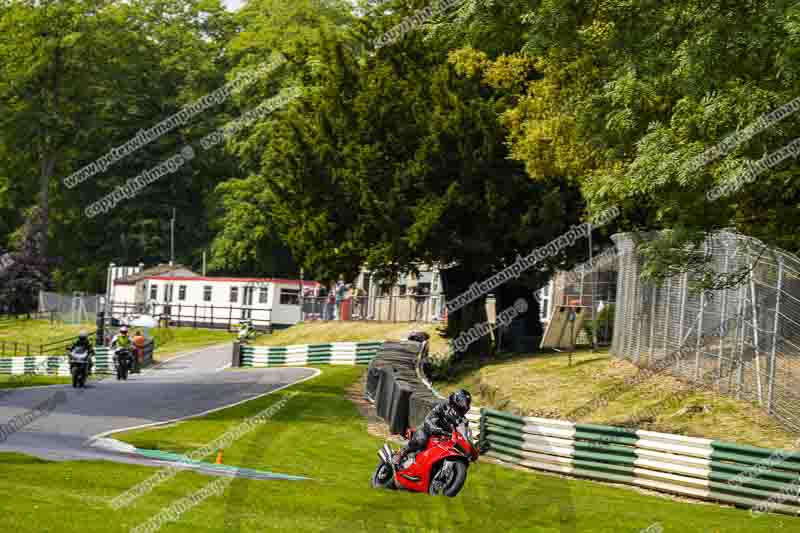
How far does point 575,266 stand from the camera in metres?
36.5

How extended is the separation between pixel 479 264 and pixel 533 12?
48.4 ft

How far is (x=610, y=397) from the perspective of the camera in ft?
81.9

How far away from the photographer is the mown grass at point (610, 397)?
20.1 m

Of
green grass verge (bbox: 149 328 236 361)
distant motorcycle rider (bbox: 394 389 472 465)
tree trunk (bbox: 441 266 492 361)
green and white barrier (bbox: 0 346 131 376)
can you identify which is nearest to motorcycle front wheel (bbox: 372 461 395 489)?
distant motorcycle rider (bbox: 394 389 472 465)

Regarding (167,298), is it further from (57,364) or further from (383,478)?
(383,478)

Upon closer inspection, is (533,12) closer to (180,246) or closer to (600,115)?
(600,115)

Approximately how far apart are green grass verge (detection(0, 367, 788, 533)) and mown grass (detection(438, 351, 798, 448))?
8.21 ft

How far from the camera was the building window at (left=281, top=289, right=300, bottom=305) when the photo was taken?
6750 cm

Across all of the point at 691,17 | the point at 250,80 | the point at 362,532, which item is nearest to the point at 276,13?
the point at 250,80

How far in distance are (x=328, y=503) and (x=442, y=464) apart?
1779 mm

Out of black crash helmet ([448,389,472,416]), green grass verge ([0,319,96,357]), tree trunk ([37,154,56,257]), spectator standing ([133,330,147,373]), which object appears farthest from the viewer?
tree trunk ([37,154,56,257])

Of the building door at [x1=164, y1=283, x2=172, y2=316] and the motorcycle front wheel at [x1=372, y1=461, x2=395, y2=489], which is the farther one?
the building door at [x1=164, y1=283, x2=172, y2=316]

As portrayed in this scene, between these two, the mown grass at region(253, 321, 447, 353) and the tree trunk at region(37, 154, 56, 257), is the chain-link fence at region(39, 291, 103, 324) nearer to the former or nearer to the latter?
the tree trunk at region(37, 154, 56, 257)

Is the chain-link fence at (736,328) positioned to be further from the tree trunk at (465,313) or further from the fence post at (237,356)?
the fence post at (237,356)
